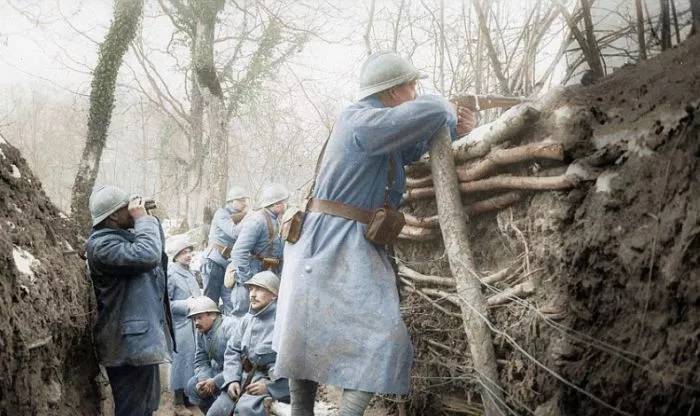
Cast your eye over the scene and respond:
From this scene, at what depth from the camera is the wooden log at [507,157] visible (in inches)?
84.0

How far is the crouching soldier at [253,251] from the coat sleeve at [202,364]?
82 centimetres

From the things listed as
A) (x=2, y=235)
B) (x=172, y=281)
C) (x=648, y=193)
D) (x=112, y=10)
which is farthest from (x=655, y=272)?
(x=112, y=10)

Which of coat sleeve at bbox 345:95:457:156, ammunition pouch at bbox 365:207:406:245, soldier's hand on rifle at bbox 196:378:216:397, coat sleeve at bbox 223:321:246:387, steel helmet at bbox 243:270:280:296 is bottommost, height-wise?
soldier's hand on rifle at bbox 196:378:216:397

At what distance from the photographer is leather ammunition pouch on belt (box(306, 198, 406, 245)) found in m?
2.43

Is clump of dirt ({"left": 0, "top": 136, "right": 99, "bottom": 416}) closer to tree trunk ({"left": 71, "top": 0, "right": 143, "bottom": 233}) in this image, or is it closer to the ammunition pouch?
the ammunition pouch

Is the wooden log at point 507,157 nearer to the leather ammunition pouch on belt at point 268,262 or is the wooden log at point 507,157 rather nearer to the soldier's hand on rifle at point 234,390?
the soldier's hand on rifle at point 234,390

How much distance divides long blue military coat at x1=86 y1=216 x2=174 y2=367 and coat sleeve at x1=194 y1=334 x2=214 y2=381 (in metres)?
1.14

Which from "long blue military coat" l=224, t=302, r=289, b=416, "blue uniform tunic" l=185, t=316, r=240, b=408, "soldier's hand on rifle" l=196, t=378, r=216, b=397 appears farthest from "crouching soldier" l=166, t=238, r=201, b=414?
"long blue military coat" l=224, t=302, r=289, b=416

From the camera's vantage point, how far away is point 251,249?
568 centimetres

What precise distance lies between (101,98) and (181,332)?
3.82m

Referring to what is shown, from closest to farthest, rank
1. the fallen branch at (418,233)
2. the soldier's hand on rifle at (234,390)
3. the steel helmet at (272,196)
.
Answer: the fallen branch at (418,233) < the soldier's hand on rifle at (234,390) < the steel helmet at (272,196)

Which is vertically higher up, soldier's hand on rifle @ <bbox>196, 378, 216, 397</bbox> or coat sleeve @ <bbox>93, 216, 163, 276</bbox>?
coat sleeve @ <bbox>93, 216, 163, 276</bbox>

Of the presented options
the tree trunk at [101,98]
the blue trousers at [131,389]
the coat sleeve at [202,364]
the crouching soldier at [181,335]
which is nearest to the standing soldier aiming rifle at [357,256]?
the blue trousers at [131,389]

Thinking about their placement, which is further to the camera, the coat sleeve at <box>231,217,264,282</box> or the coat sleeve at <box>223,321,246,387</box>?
the coat sleeve at <box>231,217,264,282</box>
